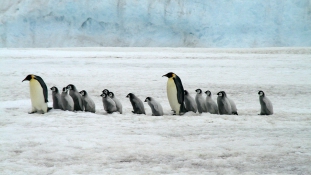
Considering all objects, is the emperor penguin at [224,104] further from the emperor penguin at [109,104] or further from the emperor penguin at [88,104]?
the emperor penguin at [88,104]

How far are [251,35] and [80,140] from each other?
62.3 feet

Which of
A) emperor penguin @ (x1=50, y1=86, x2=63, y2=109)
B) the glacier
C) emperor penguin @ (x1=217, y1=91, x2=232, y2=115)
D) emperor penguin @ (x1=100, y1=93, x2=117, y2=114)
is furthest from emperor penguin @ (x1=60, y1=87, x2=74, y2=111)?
the glacier

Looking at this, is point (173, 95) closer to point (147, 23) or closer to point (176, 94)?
point (176, 94)

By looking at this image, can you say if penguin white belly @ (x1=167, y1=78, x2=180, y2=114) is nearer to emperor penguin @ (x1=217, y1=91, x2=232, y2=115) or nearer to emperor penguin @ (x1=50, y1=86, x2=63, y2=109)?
emperor penguin @ (x1=217, y1=91, x2=232, y2=115)

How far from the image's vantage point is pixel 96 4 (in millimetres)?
23172

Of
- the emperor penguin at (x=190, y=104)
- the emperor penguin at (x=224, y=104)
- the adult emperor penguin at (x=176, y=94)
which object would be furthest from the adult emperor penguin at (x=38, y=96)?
the emperor penguin at (x=224, y=104)

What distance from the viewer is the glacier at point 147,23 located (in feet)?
71.4

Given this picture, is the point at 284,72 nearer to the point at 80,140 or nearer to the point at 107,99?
the point at 107,99

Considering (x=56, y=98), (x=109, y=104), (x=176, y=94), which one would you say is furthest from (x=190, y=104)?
(x=56, y=98)

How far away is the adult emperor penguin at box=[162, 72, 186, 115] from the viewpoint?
609cm

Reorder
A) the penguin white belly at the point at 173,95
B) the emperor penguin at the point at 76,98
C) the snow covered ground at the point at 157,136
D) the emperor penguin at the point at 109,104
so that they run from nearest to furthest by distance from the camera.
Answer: the snow covered ground at the point at 157,136 < the emperor penguin at the point at 109,104 < the emperor penguin at the point at 76,98 < the penguin white belly at the point at 173,95

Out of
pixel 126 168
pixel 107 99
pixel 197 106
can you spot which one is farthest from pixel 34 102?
pixel 126 168

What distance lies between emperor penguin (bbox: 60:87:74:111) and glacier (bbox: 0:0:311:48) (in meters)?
16.6

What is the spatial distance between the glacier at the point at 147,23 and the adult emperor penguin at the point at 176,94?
15.7m
